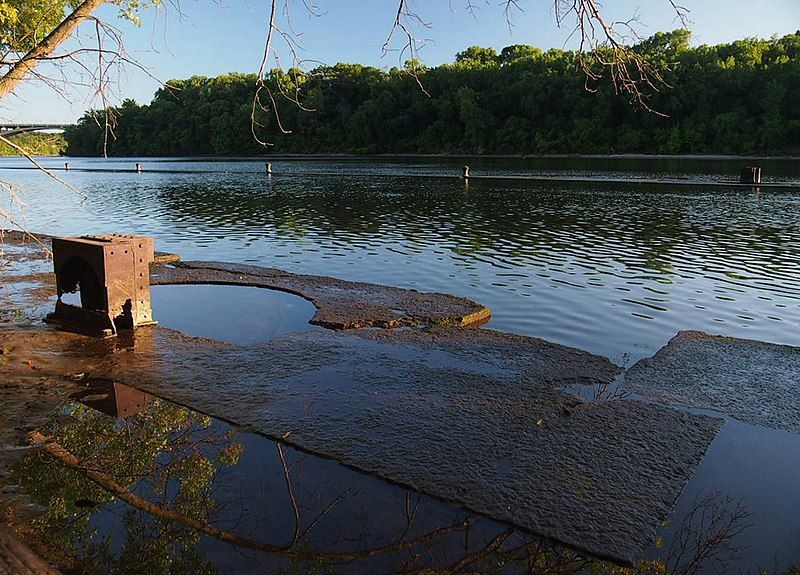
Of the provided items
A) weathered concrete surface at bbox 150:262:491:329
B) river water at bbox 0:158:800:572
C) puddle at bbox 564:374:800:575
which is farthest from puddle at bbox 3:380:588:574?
weathered concrete surface at bbox 150:262:491:329

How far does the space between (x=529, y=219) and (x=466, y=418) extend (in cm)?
1768

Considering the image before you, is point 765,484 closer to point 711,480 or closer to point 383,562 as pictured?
point 711,480

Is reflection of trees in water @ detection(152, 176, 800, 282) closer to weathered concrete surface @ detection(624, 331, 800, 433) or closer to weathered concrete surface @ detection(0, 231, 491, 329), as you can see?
weathered concrete surface @ detection(0, 231, 491, 329)

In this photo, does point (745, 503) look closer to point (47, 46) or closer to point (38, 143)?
point (47, 46)

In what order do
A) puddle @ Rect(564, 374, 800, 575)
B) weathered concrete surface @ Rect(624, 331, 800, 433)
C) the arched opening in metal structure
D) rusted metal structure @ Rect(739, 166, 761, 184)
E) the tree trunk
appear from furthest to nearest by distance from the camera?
rusted metal structure @ Rect(739, 166, 761, 184)
the arched opening in metal structure
weathered concrete surface @ Rect(624, 331, 800, 433)
the tree trunk
puddle @ Rect(564, 374, 800, 575)

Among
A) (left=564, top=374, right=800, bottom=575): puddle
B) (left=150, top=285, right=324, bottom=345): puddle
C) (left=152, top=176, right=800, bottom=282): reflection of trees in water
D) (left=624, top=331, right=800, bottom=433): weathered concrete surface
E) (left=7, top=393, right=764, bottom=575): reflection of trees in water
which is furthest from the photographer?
(left=152, top=176, right=800, bottom=282): reflection of trees in water

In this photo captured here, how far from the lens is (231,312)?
9.44 metres

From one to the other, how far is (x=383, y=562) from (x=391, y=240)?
14.8 m

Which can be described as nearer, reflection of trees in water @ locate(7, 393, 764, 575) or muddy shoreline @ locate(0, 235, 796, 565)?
reflection of trees in water @ locate(7, 393, 764, 575)

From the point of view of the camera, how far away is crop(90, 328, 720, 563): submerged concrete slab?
4.03m

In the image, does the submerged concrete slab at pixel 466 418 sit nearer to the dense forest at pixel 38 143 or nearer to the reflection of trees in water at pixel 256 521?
the reflection of trees in water at pixel 256 521

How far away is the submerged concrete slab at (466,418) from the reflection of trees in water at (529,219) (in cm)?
767

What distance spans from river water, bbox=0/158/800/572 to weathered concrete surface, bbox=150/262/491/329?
91 centimetres

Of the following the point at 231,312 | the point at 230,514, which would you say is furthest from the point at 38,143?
the point at 231,312
